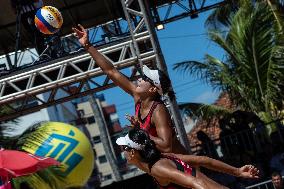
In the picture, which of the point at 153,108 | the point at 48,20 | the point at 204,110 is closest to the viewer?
the point at 153,108

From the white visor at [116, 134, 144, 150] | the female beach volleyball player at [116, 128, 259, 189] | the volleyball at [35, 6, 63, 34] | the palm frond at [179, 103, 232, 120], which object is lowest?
the palm frond at [179, 103, 232, 120]

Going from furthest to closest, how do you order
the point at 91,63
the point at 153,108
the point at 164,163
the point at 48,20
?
the point at 91,63
the point at 48,20
the point at 153,108
the point at 164,163

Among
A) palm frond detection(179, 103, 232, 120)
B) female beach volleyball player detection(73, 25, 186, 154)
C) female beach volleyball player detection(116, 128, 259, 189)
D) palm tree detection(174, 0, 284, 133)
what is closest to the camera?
female beach volleyball player detection(116, 128, 259, 189)

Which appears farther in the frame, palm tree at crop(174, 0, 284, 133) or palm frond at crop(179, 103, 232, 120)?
palm frond at crop(179, 103, 232, 120)

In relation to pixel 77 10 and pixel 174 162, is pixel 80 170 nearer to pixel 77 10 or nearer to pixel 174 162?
pixel 77 10

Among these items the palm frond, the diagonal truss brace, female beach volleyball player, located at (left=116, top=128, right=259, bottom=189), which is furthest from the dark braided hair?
the palm frond

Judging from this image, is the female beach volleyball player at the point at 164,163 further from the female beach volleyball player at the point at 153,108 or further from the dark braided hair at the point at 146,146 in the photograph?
the female beach volleyball player at the point at 153,108

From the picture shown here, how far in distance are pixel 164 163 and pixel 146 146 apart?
0.60 feet

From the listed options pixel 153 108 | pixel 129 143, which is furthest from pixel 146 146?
pixel 153 108

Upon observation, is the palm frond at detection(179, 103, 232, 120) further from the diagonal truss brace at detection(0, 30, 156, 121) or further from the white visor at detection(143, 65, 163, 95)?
the white visor at detection(143, 65, 163, 95)

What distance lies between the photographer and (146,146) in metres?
3.91

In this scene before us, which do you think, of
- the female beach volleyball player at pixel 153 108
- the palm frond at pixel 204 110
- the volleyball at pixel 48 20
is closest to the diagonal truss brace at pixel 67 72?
the volleyball at pixel 48 20

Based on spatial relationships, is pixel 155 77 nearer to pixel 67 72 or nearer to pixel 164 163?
pixel 164 163

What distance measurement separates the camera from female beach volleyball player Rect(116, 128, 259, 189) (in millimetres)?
3752
